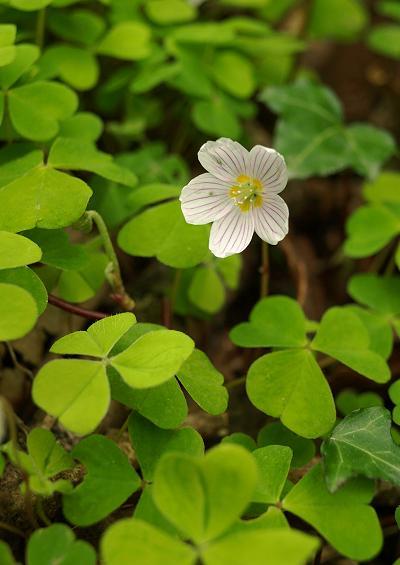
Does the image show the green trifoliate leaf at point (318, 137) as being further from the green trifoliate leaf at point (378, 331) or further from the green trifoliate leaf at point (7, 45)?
the green trifoliate leaf at point (7, 45)

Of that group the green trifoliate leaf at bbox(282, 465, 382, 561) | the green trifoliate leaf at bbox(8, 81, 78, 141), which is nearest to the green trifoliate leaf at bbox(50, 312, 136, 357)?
the green trifoliate leaf at bbox(282, 465, 382, 561)

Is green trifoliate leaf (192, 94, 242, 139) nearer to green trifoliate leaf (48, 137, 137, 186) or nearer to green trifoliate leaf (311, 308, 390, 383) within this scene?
green trifoliate leaf (48, 137, 137, 186)

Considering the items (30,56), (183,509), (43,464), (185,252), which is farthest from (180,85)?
(183,509)

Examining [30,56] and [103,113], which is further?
[103,113]

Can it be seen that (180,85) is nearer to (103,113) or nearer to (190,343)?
(103,113)

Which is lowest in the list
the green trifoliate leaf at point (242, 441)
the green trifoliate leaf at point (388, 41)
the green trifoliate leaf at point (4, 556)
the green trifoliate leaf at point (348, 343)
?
the green trifoliate leaf at point (242, 441)

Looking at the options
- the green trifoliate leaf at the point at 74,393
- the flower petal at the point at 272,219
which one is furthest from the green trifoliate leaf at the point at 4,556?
the flower petal at the point at 272,219
